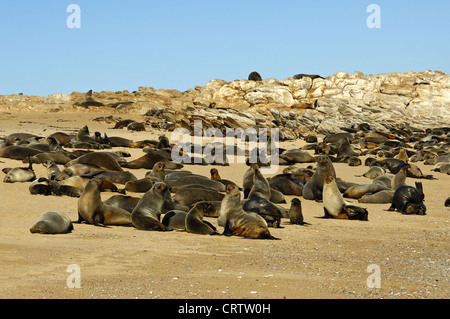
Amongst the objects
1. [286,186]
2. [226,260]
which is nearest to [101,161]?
[286,186]

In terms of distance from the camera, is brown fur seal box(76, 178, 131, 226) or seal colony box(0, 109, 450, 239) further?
brown fur seal box(76, 178, 131, 226)

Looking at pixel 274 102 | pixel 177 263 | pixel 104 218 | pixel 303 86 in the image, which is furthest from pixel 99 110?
pixel 177 263

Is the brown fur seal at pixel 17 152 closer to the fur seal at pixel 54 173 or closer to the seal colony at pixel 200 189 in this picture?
the seal colony at pixel 200 189

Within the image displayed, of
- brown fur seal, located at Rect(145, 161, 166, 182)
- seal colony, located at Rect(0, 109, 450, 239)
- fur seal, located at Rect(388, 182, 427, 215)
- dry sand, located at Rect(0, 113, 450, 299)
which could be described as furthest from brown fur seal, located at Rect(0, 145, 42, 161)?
fur seal, located at Rect(388, 182, 427, 215)

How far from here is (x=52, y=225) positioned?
698cm

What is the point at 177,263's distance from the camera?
555 cm

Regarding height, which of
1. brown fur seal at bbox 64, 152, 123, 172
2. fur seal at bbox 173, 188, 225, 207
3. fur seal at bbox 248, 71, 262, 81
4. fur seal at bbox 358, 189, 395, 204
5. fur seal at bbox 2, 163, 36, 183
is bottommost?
A: fur seal at bbox 358, 189, 395, 204

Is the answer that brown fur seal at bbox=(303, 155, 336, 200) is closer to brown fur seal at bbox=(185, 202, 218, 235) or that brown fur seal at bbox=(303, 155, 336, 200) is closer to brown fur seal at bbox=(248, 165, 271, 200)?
brown fur seal at bbox=(248, 165, 271, 200)

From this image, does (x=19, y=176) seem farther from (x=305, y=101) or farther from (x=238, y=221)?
(x=305, y=101)

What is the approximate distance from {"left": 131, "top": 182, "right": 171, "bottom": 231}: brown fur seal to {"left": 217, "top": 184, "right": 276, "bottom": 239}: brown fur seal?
839 mm

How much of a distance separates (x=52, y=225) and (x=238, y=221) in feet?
7.66

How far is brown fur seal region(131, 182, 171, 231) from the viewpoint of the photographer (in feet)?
25.2

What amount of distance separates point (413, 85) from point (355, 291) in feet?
124
